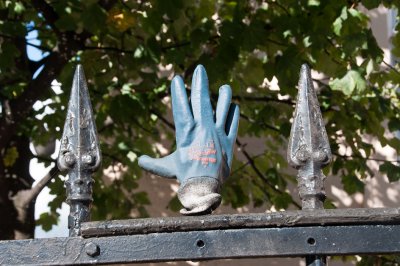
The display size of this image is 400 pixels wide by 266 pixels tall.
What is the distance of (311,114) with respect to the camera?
8.05ft

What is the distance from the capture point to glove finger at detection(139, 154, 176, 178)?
254 centimetres

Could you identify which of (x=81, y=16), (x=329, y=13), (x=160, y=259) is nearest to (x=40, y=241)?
(x=160, y=259)

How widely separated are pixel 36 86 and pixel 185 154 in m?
4.51

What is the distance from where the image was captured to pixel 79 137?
2.51 m

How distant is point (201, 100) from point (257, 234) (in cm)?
47

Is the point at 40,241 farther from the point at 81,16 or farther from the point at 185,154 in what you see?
the point at 81,16

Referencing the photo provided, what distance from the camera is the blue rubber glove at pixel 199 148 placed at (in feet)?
7.98

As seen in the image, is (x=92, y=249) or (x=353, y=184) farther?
(x=353, y=184)

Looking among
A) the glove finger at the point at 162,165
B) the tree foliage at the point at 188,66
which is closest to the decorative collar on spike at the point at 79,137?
the glove finger at the point at 162,165

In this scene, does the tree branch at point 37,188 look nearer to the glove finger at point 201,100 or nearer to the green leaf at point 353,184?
the green leaf at point 353,184

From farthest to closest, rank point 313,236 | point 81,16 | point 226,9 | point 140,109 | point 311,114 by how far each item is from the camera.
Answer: point 226,9 < point 140,109 < point 81,16 < point 311,114 < point 313,236

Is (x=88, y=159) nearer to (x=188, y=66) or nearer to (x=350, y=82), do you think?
(x=350, y=82)

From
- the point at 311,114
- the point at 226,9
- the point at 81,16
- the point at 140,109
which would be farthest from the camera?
the point at 226,9

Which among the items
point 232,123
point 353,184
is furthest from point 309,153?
point 353,184
